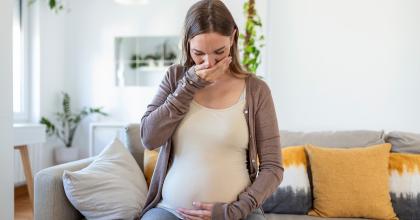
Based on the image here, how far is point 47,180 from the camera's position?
160 cm

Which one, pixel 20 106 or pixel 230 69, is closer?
pixel 230 69

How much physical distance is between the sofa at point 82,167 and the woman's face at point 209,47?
2.67 ft

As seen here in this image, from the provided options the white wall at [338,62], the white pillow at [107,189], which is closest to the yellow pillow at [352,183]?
the white pillow at [107,189]

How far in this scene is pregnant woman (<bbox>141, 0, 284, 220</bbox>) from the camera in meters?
1.22

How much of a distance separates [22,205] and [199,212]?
294cm

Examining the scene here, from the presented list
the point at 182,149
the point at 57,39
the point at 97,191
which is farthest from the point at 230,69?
the point at 57,39

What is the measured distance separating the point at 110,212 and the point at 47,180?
0.28m

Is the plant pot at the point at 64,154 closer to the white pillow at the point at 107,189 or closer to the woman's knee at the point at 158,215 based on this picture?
the white pillow at the point at 107,189

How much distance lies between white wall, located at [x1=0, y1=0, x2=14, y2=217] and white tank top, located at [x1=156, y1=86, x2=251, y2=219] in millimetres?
1307

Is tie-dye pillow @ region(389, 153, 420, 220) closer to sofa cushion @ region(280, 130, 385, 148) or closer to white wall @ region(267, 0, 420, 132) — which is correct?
sofa cushion @ region(280, 130, 385, 148)

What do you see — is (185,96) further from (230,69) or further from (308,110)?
(308,110)

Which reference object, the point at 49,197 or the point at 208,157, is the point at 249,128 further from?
the point at 49,197

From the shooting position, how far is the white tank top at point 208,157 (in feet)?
4.15

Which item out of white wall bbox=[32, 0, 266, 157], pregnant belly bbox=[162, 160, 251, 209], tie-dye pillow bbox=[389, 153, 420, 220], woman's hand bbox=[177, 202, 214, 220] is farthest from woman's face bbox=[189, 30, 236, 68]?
white wall bbox=[32, 0, 266, 157]
